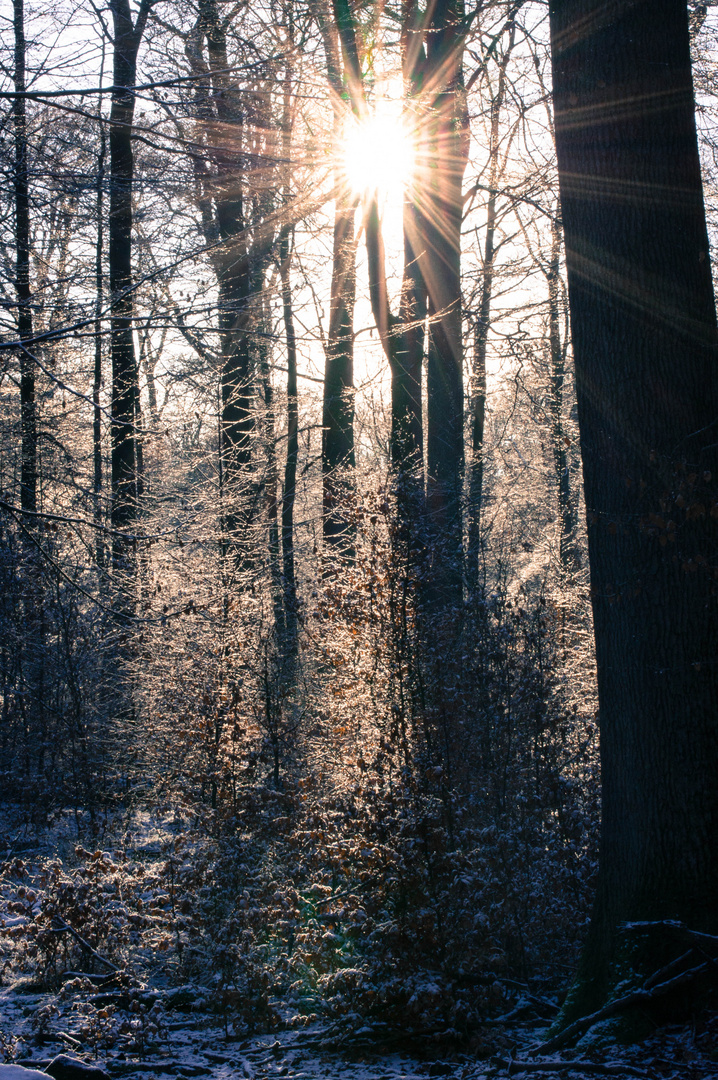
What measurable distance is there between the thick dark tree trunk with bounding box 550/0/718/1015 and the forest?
0.7 inches

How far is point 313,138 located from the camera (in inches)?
330

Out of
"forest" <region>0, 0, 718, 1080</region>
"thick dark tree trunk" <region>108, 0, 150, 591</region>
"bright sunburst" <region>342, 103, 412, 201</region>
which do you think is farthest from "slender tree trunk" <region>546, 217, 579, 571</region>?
"thick dark tree trunk" <region>108, 0, 150, 591</region>

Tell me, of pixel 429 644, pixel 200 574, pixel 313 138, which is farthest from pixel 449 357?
pixel 429 644

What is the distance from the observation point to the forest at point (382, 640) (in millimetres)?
4234

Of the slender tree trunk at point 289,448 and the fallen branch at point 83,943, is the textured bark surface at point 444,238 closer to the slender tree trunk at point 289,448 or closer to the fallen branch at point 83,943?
the slender tree trunk at point 289,448

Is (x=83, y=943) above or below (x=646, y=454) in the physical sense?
below

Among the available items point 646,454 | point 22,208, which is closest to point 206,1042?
point 646,454

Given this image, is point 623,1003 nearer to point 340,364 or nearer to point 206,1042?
point 206,1042

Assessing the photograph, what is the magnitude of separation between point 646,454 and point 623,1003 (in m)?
2.75

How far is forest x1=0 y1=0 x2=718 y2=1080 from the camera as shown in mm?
4234

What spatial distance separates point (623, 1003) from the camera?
155 inches

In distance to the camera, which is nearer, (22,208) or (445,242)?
(22,208)

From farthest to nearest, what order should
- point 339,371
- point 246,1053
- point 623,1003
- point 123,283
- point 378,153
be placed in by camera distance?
1. point 339,371
2. point 378,153
3. point 123,283
4. point 246,1053
5. point 623,1003

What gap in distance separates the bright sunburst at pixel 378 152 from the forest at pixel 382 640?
0.08 meters
